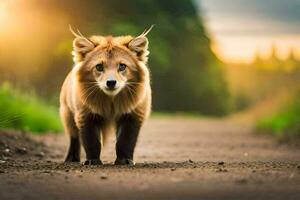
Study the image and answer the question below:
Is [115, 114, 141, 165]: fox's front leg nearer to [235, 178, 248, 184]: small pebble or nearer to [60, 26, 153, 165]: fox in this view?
[60, 26, 153, 165]: fox

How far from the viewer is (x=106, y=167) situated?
400 inches

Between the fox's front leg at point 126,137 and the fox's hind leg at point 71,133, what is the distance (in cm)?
141

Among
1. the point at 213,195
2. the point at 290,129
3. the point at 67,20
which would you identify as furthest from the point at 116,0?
the point at 213,195

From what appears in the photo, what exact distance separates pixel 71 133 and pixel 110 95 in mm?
1933

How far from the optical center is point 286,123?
2188 cm

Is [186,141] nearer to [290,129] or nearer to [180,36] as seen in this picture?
[290,129]

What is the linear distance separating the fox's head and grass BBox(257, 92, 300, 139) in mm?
8350

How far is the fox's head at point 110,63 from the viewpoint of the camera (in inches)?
410

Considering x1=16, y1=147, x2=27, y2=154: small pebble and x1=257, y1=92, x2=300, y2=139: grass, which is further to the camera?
x1=257, y1=92, x2=300, y2=139: grass

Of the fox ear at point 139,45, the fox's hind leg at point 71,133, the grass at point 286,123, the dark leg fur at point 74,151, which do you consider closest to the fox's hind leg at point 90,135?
the fox ear at point 139,45

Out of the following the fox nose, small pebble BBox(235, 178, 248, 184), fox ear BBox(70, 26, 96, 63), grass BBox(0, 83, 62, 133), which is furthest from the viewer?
grass BBox(0, 83, 62, 133)

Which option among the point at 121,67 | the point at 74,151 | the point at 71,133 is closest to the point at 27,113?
the point at 74,151

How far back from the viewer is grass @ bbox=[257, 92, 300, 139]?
1976 cm

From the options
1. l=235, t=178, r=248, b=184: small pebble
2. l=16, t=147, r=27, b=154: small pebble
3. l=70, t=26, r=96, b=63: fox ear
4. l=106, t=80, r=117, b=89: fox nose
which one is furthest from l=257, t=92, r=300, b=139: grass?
l=235, t=178, r=248, b=184: small pebble
